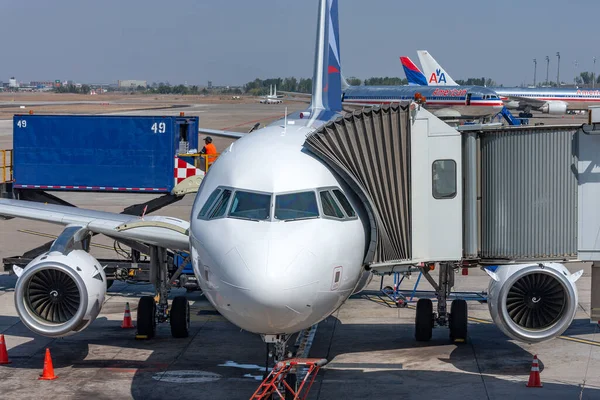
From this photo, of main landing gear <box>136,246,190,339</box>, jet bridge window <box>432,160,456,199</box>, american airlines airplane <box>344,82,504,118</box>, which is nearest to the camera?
jet bridge window <box>432,160,456,199</box>

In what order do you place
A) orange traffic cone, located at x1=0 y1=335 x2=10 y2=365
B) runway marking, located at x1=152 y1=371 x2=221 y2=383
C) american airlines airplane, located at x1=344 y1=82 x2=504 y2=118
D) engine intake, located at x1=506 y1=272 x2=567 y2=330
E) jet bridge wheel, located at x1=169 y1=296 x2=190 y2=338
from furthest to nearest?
1. american airlines airplane, located at x1=344 y1=82 x2=504 y2=118
2. jet bridge wheel, located at x1=169 y1=296 x2=190 y2=338
3. orange traffic cone, located at x1=0 y1=335 x2=10 y2=365
4. runway marking, located at x1=152 y1=371 x2=221 y2=383
5. engine intake, located at x1=506 y1=272 x2=567 y2=330

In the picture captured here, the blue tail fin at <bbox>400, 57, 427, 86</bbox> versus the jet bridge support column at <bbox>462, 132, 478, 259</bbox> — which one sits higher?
the blue tail fin at <bbox>400, 57, 427, 86</bbox>

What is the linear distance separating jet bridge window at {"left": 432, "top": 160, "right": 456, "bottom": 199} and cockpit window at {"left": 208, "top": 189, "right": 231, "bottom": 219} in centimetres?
312

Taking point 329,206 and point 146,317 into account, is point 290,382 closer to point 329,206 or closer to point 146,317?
point 329,206

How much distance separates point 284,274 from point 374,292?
12.3 meters

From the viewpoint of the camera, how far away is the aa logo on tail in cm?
10794

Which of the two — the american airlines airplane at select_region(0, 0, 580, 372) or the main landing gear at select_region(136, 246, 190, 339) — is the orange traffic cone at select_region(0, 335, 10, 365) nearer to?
the american airlines airplane at select_region(0, 0, 580, 372)

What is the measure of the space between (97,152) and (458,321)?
11398 millimetres

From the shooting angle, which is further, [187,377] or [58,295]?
[58,295]

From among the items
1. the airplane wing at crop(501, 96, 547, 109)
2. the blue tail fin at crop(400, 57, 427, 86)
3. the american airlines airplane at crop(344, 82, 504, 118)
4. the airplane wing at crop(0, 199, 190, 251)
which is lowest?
the airplane wing at crop(0, 199, 190, 251)

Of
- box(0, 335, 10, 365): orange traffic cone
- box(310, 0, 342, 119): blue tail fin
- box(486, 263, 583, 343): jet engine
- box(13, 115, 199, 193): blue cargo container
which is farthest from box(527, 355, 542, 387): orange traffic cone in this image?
box(13, 115, 199, 193): blue cargo container

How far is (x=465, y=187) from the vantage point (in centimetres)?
1395

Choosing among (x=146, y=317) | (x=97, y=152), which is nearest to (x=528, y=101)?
(x=97, y=152)

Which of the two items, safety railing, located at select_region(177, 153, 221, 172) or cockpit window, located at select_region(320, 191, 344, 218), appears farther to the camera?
safety railing, located at select_region(177, 153, 221, 172)
